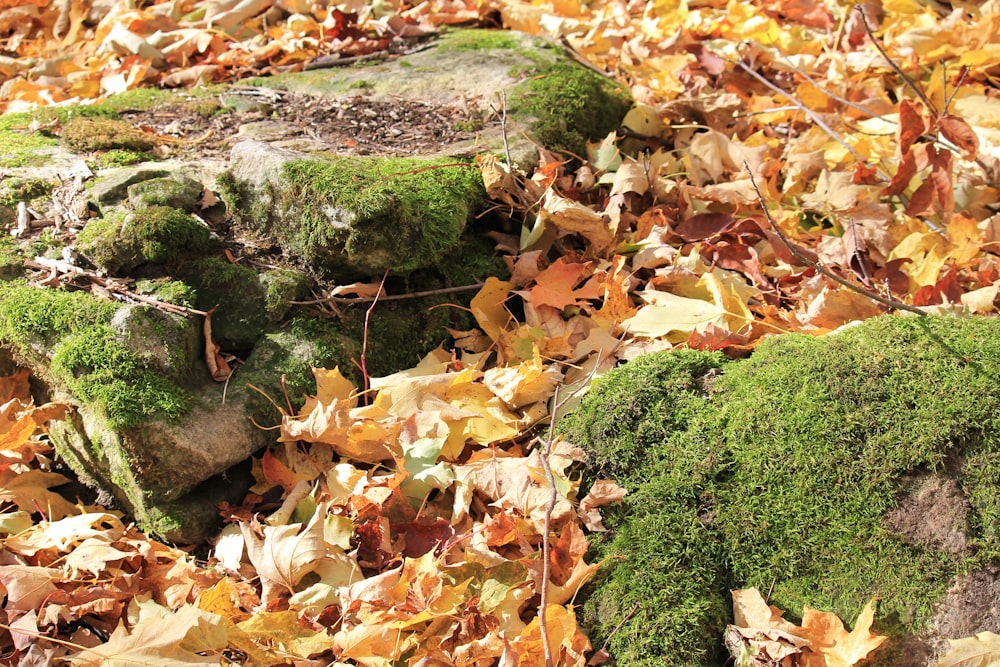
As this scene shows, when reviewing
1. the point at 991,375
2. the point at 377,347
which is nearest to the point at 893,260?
the point at 991,375

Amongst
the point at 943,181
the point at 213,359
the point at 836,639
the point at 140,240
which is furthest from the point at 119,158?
the point at 943,181

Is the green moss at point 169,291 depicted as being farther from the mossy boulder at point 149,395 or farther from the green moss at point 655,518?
the green moss at point 655,518

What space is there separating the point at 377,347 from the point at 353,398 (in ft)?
0.73

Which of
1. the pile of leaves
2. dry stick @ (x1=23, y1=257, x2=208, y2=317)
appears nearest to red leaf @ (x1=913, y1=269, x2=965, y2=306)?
the pile of leaves

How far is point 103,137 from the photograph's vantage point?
312 centimetres

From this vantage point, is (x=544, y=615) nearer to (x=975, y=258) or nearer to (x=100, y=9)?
(x=975, y=258)

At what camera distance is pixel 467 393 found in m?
2.35

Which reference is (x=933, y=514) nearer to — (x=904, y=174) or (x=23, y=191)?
(x=904, y=174)

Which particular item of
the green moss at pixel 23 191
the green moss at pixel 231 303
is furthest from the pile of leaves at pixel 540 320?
the green moss at pixel 23 191

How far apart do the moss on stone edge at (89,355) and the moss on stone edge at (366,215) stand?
2.05ft

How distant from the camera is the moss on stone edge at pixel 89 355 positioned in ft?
7.20

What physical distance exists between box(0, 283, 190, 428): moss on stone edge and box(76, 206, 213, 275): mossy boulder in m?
0.16

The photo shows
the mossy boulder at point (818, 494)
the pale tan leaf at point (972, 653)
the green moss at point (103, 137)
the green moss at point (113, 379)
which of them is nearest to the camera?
the pale tan leaf at point (972, 653)

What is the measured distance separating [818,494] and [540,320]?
42.8 inches
